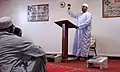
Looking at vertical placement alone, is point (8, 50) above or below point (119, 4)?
below

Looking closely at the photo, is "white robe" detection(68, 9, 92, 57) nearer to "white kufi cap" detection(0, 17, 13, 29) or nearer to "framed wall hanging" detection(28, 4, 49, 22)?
"framed wall hanging" detection(28, 4, 49, 22)

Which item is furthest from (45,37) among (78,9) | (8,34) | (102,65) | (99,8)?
(8,34)

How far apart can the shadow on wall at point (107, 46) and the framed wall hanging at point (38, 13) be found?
2.12 meters

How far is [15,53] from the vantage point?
1.99m

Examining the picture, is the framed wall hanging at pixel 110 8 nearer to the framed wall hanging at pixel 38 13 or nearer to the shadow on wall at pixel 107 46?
the shadow on wall at pixel 107 46

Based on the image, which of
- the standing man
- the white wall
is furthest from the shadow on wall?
the standing man

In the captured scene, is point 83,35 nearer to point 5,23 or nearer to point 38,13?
point 38,13

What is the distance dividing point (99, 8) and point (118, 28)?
89 centimetres

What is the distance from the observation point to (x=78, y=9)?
7875 mm

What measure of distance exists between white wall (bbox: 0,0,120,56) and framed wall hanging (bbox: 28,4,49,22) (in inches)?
5.7

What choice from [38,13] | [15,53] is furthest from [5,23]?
[38,13]

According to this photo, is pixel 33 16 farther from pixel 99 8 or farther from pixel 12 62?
pixel 12 62

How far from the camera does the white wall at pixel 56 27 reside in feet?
24.1

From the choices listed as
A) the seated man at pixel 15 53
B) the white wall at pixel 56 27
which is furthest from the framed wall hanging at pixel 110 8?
the seated man at pixel 15 53
